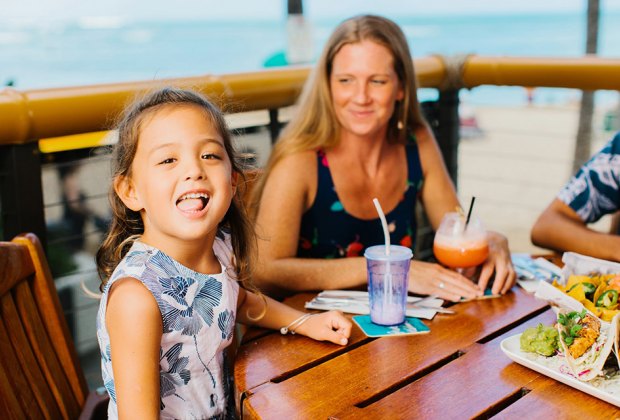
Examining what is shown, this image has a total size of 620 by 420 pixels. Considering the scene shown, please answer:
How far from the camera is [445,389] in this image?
4.35 ft

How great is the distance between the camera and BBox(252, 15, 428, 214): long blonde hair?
2256 millimetres

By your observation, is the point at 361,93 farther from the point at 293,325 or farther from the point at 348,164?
the point at 293,325

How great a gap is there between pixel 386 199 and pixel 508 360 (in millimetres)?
1015

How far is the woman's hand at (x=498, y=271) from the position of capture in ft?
6.12

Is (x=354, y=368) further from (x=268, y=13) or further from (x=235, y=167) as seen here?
(x=268, y=13)

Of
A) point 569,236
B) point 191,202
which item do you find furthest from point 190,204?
point 569,236

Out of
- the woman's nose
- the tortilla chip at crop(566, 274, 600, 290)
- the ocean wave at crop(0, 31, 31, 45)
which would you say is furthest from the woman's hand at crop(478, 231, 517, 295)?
the ocean wave at crop(0, 31, 31, 45)

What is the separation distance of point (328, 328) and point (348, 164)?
87cm

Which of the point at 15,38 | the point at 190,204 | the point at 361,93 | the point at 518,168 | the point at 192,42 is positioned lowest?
the point at 518,168

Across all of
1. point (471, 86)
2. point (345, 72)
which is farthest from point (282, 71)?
point (471, 86)

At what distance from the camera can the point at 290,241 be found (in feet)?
7.06

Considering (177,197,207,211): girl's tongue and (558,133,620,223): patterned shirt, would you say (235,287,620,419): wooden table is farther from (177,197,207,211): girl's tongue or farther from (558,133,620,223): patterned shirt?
(558,133,620,223): patterned shirt

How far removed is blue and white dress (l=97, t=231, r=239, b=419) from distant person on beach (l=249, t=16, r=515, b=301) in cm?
52

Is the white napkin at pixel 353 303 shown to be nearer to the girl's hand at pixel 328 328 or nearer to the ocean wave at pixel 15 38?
the girl's hand at pixel 328 328
